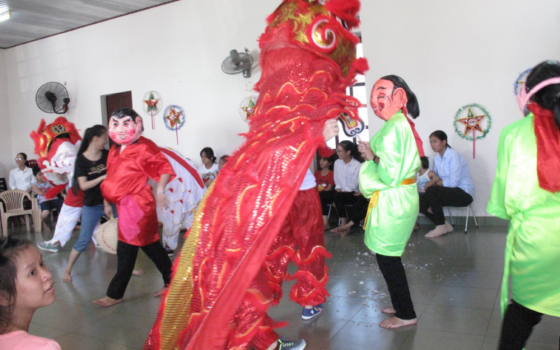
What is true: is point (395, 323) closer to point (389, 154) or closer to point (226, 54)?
point (389, 154)

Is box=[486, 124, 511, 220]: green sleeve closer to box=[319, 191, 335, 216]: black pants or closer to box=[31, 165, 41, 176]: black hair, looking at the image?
box=[319, 191, 335, 216]: black pants

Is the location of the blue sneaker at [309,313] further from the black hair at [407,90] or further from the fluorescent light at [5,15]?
the fluorescent light at [5,15]

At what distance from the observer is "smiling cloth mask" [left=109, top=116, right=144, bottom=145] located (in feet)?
9.74

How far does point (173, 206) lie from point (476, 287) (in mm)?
2973

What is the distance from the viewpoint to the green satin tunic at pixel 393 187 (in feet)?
7.48

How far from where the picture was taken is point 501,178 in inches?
65.6

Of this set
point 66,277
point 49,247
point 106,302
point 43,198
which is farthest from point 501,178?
point 43,198

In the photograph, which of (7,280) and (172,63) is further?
(172,63)

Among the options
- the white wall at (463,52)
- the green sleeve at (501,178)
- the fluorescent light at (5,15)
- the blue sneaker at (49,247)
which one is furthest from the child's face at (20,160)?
the green sleeve at (501,178)

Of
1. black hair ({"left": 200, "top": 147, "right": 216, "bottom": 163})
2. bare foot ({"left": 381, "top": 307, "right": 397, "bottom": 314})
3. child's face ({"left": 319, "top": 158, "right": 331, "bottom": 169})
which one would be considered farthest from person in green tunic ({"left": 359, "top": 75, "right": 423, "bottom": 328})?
black hair ({"left": 200, "top": 147, "right": 216, "bottom": 163})

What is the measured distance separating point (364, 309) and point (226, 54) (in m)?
5.05

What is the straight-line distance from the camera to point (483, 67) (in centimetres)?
508

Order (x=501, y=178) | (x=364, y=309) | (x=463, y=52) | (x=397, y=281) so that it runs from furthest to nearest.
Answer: (x=463, y=52), (x=364, y=309), (x=397, y=281), (x=501, y=178)

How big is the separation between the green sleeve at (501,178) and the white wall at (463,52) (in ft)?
12.4
